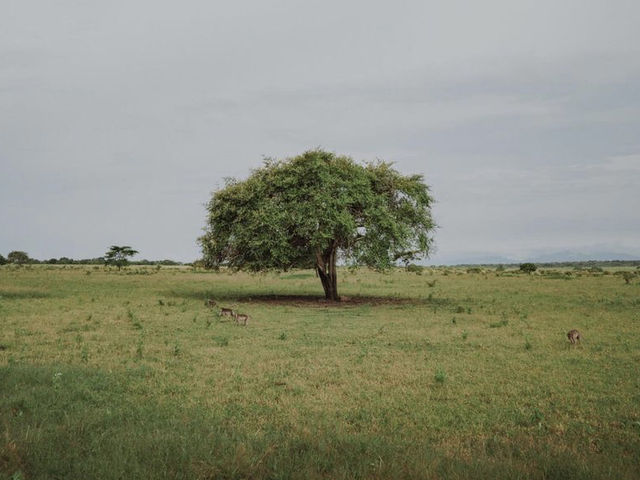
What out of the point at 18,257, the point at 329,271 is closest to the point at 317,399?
the point at 329,271

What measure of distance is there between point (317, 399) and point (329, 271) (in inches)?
1011

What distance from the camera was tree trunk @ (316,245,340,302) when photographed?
35562 mm

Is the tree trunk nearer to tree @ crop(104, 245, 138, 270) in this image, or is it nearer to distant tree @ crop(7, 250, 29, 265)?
tree @ crop(104, 245, 138, 270)

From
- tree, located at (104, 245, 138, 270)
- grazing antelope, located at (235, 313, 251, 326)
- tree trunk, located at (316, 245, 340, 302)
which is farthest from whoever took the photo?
tree, located at (104, 245, 138, 270)

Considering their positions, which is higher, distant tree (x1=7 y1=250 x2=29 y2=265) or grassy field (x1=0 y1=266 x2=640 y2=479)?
distant tree (x1=7 y1=250 x2=29 y2=265)

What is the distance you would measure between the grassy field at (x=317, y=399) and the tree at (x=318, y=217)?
1049cm

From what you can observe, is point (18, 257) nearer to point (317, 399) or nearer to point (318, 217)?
point (318, 217)

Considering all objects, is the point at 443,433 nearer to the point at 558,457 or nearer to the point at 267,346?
the point at 558,457

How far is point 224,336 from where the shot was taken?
1917cm

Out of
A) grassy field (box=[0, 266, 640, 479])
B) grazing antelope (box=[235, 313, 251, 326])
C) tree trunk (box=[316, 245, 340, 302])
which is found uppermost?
tree trunk (box=[316, 245, 340, 302])

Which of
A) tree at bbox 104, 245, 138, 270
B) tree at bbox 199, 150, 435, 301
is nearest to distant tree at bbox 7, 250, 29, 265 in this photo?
tree at bbox 104, 245, 138, 270

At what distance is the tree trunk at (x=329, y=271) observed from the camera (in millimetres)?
35562

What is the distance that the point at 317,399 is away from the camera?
10.8 metres

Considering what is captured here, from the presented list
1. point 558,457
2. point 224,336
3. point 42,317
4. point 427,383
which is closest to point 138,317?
point 42,317
